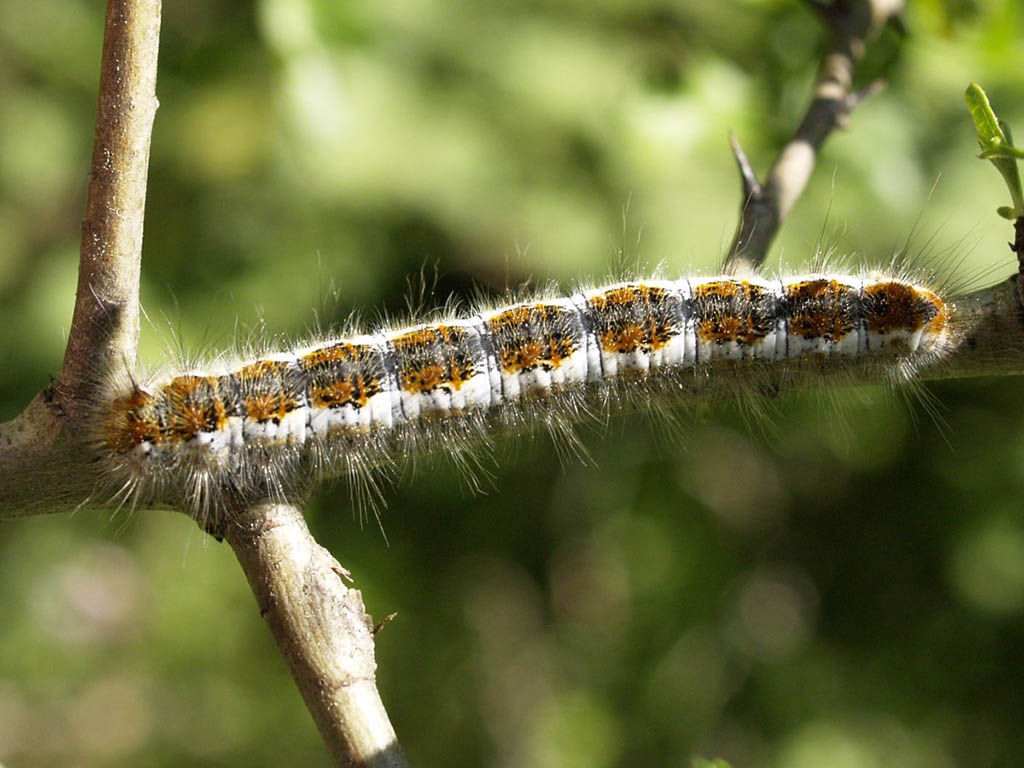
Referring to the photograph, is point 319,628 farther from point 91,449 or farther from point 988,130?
point 988,130

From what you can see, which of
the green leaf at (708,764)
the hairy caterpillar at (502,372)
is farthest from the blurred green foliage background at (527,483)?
the green leaf at (708,764)

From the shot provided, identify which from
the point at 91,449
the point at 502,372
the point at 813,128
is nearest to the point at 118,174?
the point at 91,449

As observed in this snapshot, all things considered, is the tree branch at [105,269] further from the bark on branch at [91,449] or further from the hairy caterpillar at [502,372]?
the hairy caterpillar at [502,372]

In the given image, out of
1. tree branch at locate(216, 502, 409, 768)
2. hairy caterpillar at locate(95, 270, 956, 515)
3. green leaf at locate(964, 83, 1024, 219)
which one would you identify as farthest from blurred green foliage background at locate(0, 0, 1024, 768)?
tree branch at locate(216, 502, 409, 768)

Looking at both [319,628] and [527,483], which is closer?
[319,628]

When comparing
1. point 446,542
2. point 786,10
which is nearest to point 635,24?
point 786,10

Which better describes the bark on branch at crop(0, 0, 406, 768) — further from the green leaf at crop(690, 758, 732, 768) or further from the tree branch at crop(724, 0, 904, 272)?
the tree branch at crop(724, 0, 904, 272)
